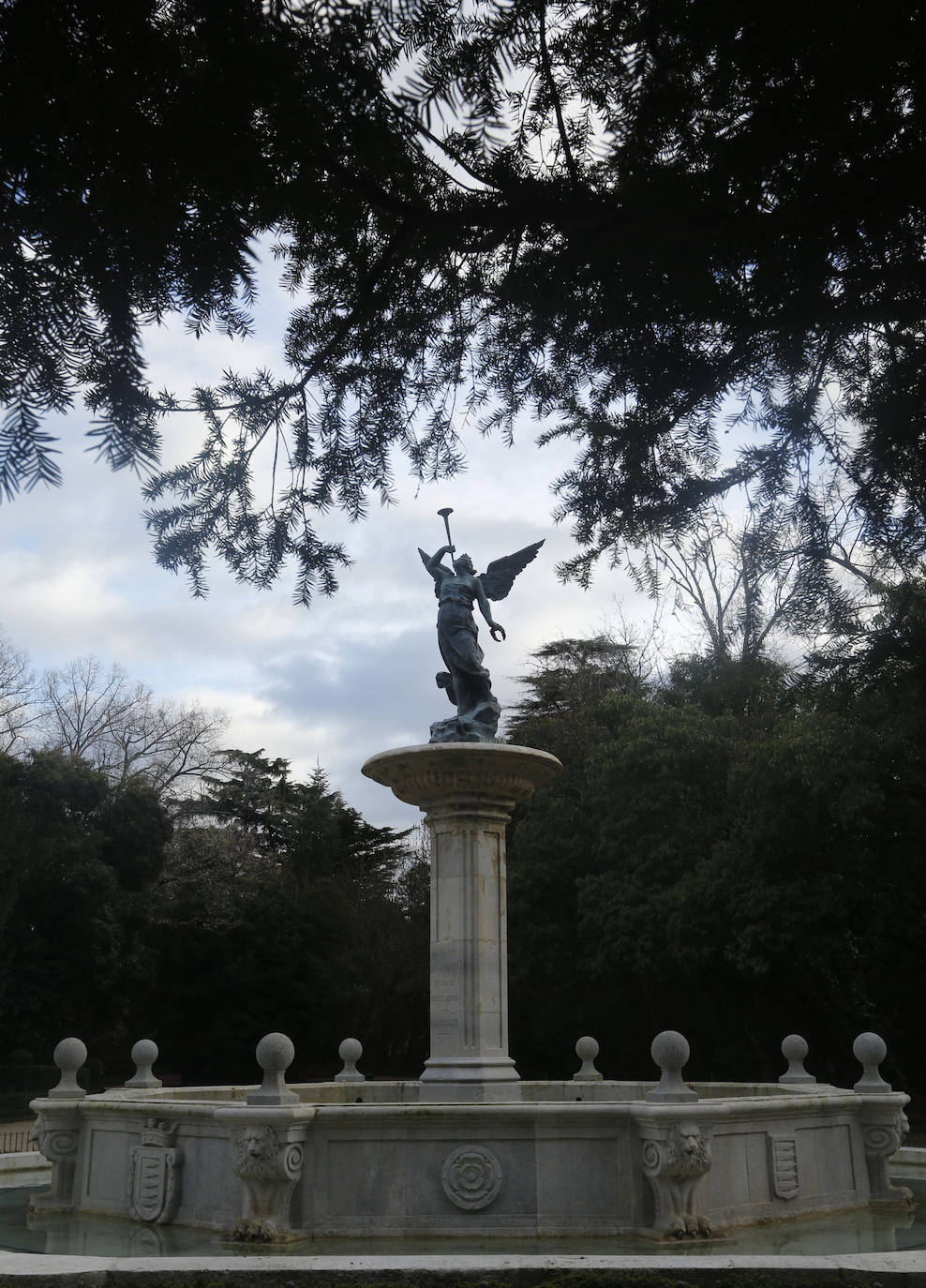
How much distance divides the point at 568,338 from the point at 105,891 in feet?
95.7

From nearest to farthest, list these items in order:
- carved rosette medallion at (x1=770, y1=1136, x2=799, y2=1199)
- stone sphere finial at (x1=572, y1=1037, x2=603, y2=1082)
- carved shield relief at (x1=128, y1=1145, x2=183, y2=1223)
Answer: carved shield relief at (x1=128, y1=1145, x2=183, y2=1223) → carved rosette medallion at (x1=770, y1=1136, x2=799, y2=1199) → stone sphere finial at (x1=572, y1=1037, x2=603, y2=1082)

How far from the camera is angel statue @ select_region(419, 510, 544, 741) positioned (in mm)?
13008

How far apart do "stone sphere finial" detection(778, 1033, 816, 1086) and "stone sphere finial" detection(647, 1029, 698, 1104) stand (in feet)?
12.3

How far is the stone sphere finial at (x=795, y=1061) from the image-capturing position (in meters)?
13.0

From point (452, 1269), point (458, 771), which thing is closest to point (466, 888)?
point (458, 771)

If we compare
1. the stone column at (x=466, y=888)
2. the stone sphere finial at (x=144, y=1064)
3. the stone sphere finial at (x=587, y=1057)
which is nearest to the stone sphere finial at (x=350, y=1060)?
the stone sphere finial at (x=587, y=1057)

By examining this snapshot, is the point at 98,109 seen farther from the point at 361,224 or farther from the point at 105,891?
the point at 105,891

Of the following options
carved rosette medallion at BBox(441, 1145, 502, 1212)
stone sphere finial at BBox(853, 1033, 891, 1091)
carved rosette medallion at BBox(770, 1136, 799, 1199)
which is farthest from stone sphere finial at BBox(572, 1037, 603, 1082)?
carved rosette medallion at BBox(441, 1145, 502, 1212)

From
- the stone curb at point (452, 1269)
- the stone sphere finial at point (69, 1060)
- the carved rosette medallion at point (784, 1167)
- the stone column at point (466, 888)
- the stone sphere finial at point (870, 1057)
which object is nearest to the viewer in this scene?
the stone curb at point (452, 1269)

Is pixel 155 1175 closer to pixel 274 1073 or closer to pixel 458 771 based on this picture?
pixel 274 1073

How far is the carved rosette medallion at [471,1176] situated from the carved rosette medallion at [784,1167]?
8.53 feet

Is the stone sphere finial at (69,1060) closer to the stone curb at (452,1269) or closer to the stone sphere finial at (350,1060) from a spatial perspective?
the stone sphere finial at (350,1060)

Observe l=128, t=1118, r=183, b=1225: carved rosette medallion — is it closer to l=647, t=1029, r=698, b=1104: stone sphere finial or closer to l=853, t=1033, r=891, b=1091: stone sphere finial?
l=647, t=1029, r=698, b=1104: stone sphere finial

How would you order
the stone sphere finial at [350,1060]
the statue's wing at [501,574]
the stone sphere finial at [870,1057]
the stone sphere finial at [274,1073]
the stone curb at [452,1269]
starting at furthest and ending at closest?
the stone sphere finial at [350,1060] < the statue's wing at [501,574] < the stone sphere finial at [870,1057] < the stone sphere finial at [274,1073] < the stone curb at [452,1269]
